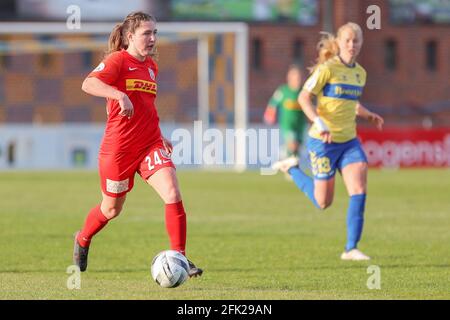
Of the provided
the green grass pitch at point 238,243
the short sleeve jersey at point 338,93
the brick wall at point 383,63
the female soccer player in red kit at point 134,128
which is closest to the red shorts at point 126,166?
the female soccer player in red kit at point 134,128

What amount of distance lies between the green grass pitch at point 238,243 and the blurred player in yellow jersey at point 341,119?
0.51m

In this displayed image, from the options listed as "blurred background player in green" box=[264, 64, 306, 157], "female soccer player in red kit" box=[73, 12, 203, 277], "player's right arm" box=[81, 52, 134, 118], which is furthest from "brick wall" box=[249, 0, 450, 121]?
"player's right arm" box=[81, 52, 134, 118]

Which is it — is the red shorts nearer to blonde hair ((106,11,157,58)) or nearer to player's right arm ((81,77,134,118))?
player's right arm ((81,77,134,118))

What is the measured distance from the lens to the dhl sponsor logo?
931 centimetres

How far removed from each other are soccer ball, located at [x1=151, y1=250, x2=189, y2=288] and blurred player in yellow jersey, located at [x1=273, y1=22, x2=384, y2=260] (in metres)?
3.07

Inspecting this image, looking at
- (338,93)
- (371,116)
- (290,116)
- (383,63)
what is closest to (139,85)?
(338,93)

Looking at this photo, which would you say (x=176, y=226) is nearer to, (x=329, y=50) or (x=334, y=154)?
(x=334, y=154)

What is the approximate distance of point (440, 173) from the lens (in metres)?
27.8

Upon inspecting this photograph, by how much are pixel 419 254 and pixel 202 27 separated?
1791 centimetres

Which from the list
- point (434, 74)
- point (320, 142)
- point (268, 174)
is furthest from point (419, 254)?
point (434, 74)

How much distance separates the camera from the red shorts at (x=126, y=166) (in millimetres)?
9188

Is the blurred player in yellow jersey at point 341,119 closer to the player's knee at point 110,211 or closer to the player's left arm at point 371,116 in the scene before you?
the player's left arm at point 371,116

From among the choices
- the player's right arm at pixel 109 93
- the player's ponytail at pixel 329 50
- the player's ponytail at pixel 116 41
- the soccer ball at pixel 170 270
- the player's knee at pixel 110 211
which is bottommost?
the soccer ball at pixel 170 270
